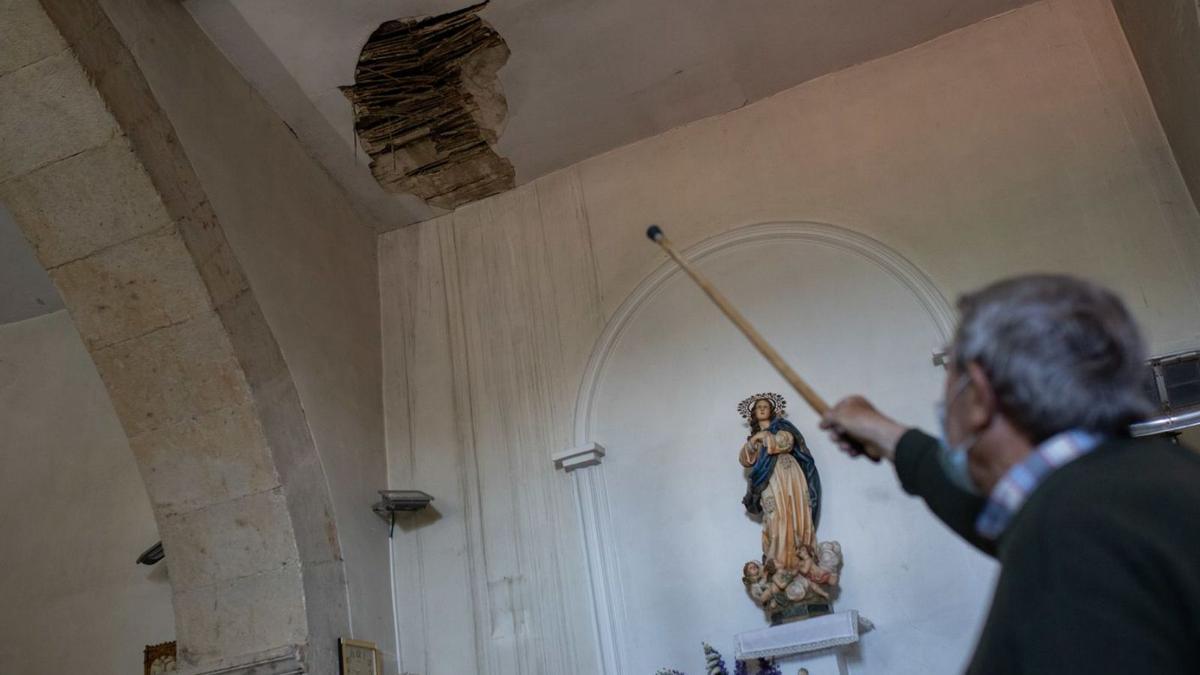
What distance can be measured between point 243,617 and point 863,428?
4654 mm

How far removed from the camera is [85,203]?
5766mm

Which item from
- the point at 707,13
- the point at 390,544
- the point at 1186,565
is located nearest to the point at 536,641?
the point at 390,544

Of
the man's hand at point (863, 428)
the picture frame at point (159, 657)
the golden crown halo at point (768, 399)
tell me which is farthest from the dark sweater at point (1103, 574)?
the picture frame at point (159, 657)

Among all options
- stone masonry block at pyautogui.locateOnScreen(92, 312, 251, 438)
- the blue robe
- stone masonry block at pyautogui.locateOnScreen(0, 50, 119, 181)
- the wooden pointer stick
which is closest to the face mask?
the wooden pointer stick

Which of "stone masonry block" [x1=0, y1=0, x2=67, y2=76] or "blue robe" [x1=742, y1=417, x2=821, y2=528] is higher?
"stone masonry block" [x1=0, y1=0, x2=67, y2=76]

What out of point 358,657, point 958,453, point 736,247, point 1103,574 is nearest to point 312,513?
point 358,657

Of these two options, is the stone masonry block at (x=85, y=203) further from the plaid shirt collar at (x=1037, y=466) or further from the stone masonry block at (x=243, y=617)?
the plaid shirt collar at (x=1037, y=466)

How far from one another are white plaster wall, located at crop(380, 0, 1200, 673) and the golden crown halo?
0.25m

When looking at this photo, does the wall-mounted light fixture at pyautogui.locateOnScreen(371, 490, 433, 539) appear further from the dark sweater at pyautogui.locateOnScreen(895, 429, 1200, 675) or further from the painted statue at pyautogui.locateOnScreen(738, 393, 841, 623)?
the dark sweater at pyautogui.locateOnScreen(895, 429, 1200, 675)

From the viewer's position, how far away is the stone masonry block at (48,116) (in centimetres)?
546

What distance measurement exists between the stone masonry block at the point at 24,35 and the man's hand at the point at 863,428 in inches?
186

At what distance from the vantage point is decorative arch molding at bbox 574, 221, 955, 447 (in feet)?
21.3

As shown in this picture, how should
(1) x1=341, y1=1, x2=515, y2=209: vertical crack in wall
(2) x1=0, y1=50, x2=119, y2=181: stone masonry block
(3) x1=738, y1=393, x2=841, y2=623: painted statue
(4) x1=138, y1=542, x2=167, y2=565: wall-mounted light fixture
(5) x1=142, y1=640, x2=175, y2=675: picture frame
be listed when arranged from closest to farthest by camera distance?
1. (2) x1=0, y1=50, x2=119, y2=181: stone masonry block
2. (3) x1=738, y1=393, x2=841, y2=623: painted statue
3. (5) x1=142, y1=640, x2=175, y2=675: picture frame
4. (1) x1=341, y1=1, x2=515, y2=209: vertical crack in wall
5. (4) x1=138, y1=542, x2=167, y2=565: wall-mounted light fixture

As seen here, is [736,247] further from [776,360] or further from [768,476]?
[776,360]
